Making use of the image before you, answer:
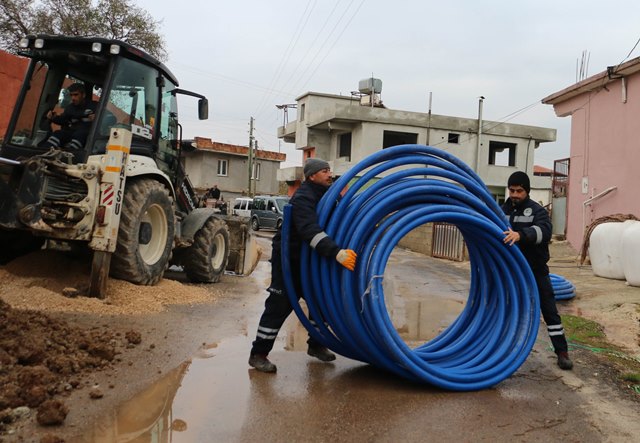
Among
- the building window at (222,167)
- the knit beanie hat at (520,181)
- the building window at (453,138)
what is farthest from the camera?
the building window at (222,167)

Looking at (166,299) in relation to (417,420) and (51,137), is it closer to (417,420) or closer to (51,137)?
(51,137)

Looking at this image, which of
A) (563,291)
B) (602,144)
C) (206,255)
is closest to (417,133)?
(602,144)

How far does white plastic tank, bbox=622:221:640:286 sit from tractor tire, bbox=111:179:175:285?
6.91 metres

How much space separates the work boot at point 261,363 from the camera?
4.29 m

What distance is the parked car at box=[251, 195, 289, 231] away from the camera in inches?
1064

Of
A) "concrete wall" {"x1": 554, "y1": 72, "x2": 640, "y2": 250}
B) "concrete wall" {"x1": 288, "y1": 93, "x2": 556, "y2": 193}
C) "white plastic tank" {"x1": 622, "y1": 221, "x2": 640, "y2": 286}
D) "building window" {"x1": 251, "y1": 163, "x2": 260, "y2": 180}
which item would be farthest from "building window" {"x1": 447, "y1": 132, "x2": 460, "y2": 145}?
"white plastic tank" {"x1": 622, "y1": 221, "x2": 640, "y2": 286}

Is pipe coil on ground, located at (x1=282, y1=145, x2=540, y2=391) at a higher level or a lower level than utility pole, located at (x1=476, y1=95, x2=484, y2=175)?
lower

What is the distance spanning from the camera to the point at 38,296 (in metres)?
5.50

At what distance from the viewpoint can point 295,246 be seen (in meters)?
4.35

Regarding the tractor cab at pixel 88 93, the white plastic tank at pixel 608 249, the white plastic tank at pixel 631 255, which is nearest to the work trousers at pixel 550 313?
the tractor cab at pixel 88 93

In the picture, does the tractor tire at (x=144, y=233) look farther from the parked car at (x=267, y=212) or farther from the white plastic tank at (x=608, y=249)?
the parked car at (x=267, y=212)

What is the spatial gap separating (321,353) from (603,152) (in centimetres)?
1283

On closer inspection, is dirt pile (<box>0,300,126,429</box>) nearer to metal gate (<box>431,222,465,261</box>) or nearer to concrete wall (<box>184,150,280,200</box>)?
metal gate (<box>431,222,465,261</box>)

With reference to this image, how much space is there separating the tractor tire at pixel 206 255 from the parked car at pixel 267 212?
17698 mm
